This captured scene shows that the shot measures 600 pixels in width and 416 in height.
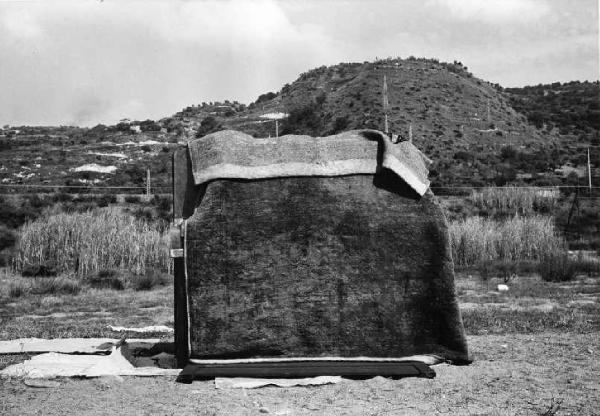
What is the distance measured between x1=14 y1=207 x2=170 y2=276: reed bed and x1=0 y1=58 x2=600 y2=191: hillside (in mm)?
23021

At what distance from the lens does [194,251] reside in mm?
6281

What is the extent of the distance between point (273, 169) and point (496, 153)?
139ft

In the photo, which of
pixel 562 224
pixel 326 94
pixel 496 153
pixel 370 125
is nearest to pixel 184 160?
pixel 562 224

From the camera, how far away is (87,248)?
55.1ft

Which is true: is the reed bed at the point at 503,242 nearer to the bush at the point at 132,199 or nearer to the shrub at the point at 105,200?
the shrub at the point at 105,200

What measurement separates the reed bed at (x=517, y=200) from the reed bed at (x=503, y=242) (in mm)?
9384

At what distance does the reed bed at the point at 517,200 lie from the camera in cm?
2909

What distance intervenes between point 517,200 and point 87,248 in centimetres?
2014

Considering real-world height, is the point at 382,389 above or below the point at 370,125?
below

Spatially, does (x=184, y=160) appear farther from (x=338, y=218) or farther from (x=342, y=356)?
(x=342, y=356)

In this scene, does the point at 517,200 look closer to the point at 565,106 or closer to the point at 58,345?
the point at 58,345

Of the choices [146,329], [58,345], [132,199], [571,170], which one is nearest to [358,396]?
[58,345]

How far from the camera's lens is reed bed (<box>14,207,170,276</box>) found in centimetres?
1680

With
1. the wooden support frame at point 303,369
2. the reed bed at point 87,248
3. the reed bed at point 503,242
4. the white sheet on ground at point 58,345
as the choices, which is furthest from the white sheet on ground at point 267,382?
the reed bed at point 503,242
